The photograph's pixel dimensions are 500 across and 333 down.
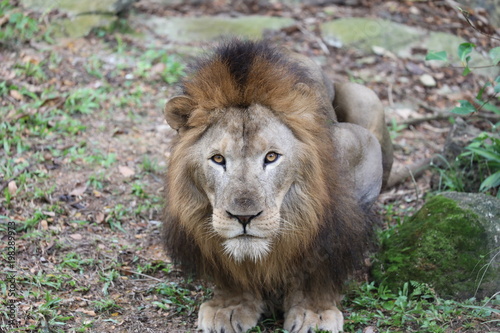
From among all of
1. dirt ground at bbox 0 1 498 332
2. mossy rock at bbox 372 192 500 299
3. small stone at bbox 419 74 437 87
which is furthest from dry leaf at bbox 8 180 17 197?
small stone at bbox 419 74 437 87

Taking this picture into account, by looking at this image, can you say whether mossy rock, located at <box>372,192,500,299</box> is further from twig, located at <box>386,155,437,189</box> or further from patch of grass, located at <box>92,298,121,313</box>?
patch of grass, located at <box>92,298,121,313</box>

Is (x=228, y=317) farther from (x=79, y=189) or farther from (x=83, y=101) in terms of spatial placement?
(x=83, y=101)

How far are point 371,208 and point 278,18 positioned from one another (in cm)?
581

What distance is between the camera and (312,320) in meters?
4.29

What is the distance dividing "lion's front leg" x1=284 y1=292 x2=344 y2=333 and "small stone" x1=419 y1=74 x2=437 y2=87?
16.7 ft

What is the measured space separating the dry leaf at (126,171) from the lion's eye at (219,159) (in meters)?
2.58

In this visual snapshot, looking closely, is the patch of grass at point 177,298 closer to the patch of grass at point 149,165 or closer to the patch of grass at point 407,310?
the patch of grass at point 407,310

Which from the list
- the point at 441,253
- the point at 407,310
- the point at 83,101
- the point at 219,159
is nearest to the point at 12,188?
the point at 83,101

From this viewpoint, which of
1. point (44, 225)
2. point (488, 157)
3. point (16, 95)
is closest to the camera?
point (44, 225)

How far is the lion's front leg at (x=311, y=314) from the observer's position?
4254 mm

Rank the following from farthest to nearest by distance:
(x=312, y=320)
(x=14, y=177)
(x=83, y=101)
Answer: (x=83, y=101) → (x=14, y=177) → (x=312, y=320)

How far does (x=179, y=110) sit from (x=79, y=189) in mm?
2116

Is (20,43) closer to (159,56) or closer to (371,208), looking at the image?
(159,56)

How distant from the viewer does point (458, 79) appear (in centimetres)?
891
